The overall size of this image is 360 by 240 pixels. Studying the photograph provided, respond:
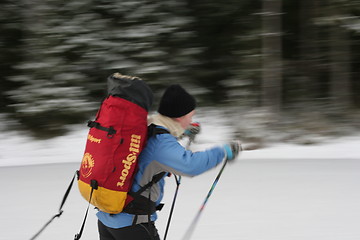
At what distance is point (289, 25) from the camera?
726cm

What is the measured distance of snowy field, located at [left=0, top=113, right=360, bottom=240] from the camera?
3223 millimetres

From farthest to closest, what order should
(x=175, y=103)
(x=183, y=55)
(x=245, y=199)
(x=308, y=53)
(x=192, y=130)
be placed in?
1. (x=308, y=53)
2. (x=183, y=55)
3. (x=245, y=199)
4. (x=192, y=130)
5. (x=175, y=103)

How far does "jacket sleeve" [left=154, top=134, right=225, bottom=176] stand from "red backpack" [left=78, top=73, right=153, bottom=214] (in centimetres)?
7

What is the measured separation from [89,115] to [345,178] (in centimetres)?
386

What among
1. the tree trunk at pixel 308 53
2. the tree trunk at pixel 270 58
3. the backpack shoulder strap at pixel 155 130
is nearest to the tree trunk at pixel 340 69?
the tree trunk at pixel 308 53

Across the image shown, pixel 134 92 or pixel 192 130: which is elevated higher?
pixel 134 92

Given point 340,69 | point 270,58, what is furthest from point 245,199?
point 340,69

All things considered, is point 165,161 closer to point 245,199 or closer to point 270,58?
point 245,199

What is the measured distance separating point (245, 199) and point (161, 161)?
7.56 ft

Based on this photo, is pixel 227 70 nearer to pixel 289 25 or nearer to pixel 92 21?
pixel 289 25

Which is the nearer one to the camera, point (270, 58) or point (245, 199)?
point (245, 199)

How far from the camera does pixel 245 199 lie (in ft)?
12.2

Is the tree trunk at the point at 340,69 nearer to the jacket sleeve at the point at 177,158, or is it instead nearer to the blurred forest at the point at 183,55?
the blurred forest at the point at 183,55

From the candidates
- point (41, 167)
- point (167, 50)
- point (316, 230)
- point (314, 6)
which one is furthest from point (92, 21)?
point (316, 230)
